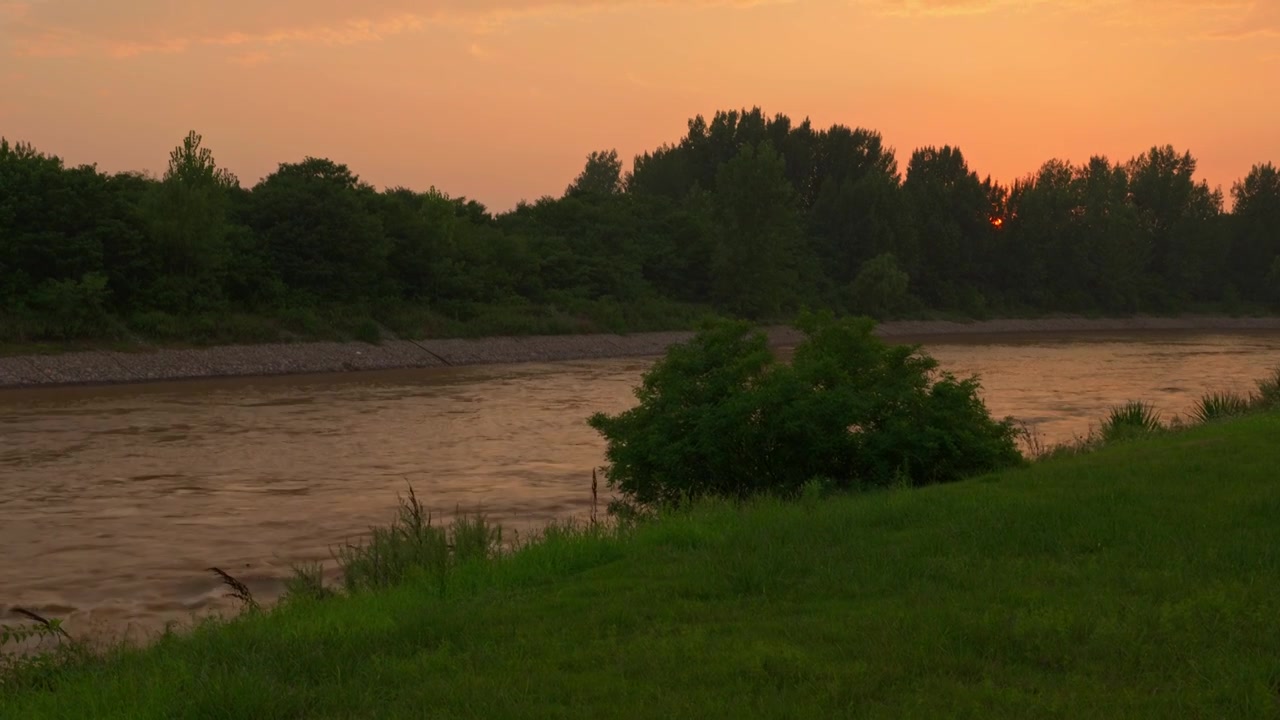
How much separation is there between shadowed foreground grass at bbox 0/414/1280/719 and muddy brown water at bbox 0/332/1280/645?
459 centimetres

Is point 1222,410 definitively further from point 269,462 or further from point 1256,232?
point 1256,232

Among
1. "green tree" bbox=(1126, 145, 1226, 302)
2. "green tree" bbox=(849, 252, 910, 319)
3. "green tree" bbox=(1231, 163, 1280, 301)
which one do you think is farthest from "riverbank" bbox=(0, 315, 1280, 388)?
"green tree" bbox=(1231, 163, 1280, 301)

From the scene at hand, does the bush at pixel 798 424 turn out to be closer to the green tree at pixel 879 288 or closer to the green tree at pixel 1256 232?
the green tree at pixel 879 288

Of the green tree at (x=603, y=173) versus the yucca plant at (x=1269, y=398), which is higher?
the green tree at (x=603, y=173)

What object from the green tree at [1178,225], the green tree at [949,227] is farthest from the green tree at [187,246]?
the green tree at [1178,225]

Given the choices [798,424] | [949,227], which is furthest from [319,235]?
[949,227]

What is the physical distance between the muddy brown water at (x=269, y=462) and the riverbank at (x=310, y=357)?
2.07 metres

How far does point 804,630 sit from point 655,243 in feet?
333

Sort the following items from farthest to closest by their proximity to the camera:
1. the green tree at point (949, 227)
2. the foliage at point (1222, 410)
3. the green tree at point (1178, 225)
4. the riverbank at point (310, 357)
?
1. the green tree at point (1178, 225)
2. the green tree at point (949, 227)
3. the riverbank at point (310, 357)
4. the foliage at point (1222, 410)

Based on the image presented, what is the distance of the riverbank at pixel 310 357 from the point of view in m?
50.7

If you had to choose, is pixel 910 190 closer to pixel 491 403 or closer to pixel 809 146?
pixel 809 146

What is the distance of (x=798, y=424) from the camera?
17.3 m

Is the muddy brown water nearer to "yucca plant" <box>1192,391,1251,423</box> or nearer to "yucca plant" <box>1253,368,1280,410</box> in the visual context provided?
"yucca plant" <box>1192,391,1251,423</box>

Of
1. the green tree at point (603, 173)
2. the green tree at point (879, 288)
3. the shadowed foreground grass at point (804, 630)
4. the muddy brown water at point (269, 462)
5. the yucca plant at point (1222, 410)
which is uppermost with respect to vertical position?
the green tree at point (603, 173)
